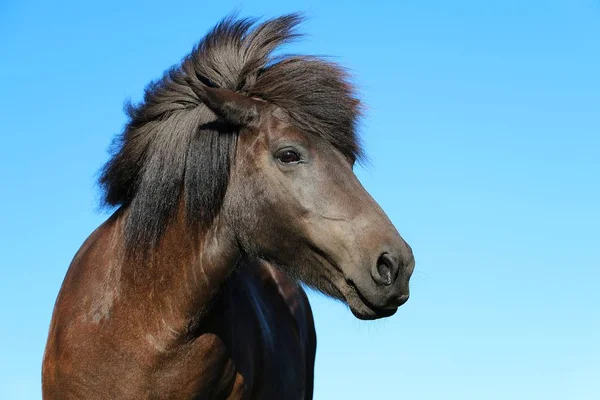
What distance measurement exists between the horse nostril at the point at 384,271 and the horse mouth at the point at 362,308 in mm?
195

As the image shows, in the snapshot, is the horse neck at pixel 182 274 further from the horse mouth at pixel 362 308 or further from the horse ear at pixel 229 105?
the horse mouth at pixel 362 308

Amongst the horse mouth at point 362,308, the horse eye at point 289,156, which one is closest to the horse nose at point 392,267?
the horse mouth at point 362,308

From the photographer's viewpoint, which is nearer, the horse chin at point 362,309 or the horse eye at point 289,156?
the horse chin at point 362,309

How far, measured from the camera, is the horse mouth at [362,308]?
5.09 metres

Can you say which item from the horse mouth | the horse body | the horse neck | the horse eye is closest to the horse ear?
the horse eye

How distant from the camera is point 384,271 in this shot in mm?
4941

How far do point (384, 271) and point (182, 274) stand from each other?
1380mm

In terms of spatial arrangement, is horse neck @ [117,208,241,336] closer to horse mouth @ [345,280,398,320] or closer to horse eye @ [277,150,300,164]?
horse eye @ [277,150,300,164]

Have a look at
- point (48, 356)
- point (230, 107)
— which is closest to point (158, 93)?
point (230, 107)

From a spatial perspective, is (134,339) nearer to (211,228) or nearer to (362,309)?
(211,228)

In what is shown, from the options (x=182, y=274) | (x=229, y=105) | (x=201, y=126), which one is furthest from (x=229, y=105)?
(x=182, y=274)

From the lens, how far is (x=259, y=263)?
761 centimetres

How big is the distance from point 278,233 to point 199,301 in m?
0.69

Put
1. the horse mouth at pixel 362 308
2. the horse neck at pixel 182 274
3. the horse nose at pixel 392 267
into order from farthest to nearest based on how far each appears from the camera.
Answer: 1. the horse neck at pixel 182 274
2. the horse mouth at pixel 362 308
3. the horse nose at pixel 392 267
